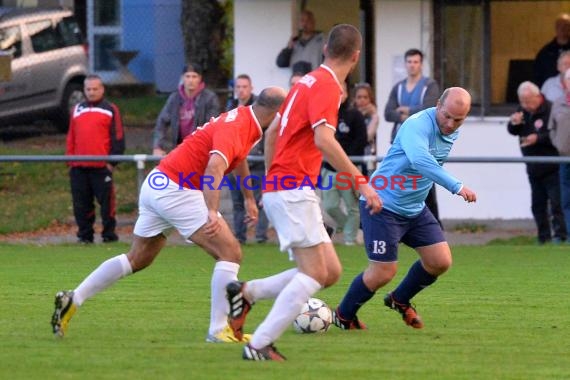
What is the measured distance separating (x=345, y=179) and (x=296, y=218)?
807 centimetres

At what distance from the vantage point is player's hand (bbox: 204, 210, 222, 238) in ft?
29.5

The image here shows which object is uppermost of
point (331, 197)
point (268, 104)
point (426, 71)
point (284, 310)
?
point (426, 71)

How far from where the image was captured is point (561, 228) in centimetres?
1650

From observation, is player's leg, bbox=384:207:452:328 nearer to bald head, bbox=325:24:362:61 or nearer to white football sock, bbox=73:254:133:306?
bald head, bbox=325:24:362:61

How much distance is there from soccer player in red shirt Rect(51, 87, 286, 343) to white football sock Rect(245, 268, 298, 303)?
31 centimetres

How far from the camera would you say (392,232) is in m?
9.70

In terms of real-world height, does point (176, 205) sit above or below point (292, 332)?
above

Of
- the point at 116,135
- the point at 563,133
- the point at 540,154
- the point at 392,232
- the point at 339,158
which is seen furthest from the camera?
the point at 116,135

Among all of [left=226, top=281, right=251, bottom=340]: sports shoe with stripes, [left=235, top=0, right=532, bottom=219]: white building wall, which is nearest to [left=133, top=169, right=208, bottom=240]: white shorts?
[left=226, top=281, right=251, bottom=340]: sports shoe with stripes

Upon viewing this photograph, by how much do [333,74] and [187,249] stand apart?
8.42 meters

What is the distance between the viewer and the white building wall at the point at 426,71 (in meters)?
18.4

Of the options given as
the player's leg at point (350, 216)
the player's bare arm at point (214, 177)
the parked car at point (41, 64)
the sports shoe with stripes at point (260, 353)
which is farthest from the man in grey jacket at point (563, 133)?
the parked car at point (41, 64)

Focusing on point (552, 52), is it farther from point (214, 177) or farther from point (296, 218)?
point (296, 218)

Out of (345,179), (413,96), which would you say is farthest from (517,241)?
(345,179)
